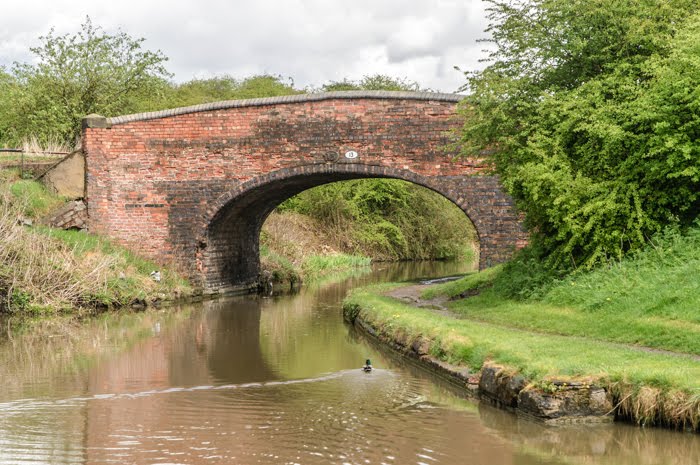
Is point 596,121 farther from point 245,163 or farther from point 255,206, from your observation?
point 255,206

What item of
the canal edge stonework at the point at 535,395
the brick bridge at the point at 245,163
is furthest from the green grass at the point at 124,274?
the canal edge stonework at the point at 535,395

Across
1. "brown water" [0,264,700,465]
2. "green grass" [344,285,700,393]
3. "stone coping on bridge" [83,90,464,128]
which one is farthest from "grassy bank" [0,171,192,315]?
"green grass" [344,285,700,393]

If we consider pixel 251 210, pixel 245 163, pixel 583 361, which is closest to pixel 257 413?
pixel 583 361

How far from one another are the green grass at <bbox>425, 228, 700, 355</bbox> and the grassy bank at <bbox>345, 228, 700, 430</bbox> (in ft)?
0.06

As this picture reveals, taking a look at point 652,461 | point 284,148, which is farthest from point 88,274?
point 652,461

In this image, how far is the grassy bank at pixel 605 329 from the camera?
8102 mm

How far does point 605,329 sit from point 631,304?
0.66 metres

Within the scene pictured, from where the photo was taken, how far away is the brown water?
24.5ft

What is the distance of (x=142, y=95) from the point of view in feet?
104

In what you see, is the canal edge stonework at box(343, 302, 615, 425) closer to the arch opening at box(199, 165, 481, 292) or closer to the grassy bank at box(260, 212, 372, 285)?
the arch opening at box(199, 165, 481, 292)

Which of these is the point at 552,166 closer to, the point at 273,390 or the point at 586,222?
the point at 586,222

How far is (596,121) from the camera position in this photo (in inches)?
521

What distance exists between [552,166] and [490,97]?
6.16 ft

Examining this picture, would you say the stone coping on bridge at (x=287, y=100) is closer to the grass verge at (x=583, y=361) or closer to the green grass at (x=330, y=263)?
the grass verge at (x=583, y=361)
